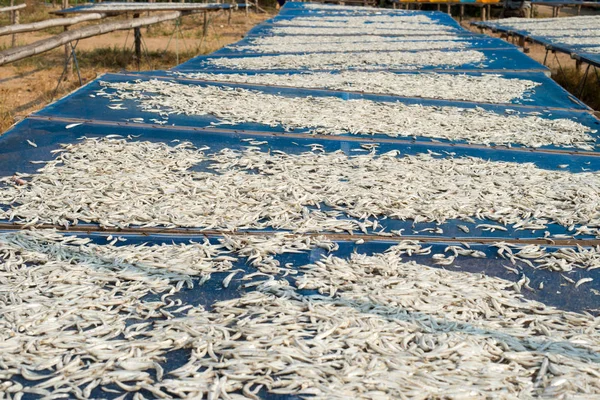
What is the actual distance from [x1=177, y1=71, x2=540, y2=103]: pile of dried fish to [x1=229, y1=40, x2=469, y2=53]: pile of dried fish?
3.03 meters

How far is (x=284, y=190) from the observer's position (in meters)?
4.58

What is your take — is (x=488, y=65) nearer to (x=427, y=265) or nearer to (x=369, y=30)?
(x=369, y=30)

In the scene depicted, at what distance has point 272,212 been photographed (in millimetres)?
4152

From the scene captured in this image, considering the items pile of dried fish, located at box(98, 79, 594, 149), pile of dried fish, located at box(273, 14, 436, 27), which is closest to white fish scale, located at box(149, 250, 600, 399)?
pile of dried fish, located at box(98, 79, 594, 149)

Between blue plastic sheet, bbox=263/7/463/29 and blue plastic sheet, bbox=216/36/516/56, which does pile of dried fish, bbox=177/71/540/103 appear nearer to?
blue plastic sheet, bbox=216/36/516/56

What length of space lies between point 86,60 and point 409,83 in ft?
25.7

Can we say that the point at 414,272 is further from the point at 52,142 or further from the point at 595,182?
the point at 52,142

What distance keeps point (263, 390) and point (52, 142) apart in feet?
12.8

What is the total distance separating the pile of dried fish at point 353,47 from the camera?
1226 cm

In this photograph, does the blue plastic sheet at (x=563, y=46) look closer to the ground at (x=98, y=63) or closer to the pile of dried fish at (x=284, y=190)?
the ground at (x=98, y=63)

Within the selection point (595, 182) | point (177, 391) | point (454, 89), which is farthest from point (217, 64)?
point (177, 391)

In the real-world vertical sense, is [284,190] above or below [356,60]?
below

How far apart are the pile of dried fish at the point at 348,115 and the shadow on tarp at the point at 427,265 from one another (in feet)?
8.49

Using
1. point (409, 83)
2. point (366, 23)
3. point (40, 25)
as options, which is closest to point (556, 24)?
point (366, 23)
